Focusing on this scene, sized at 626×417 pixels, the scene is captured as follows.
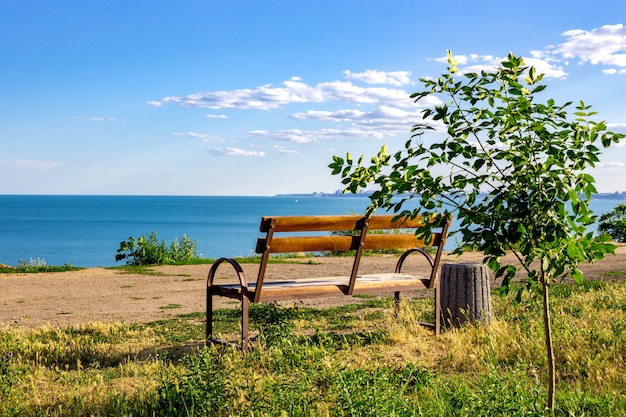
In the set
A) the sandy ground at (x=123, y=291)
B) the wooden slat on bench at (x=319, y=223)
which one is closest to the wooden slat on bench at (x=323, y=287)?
the wooden slat on bench at (x=319, y=223)

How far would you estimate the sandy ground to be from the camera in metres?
10.4

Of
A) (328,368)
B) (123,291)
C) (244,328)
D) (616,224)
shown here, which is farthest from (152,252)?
(616,224)

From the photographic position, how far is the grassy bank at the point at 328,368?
4891 mm

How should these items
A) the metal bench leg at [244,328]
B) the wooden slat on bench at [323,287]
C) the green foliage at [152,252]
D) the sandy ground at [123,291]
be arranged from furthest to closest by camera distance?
the green foliage at [152,252], the sandy ground at [123,291], the wooden slat on bench at [323,287], the metal bench leg at [244,328]

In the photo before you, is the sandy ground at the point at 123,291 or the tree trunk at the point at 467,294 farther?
the sandy ground at the point at 123,291

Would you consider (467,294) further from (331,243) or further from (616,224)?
(616,224)

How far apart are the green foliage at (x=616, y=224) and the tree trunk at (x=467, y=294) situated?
75.6 feet

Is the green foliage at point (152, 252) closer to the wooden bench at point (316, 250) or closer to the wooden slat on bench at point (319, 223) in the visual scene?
the wooden bench at point (316, 250)

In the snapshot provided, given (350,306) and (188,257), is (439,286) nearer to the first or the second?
(350,306)

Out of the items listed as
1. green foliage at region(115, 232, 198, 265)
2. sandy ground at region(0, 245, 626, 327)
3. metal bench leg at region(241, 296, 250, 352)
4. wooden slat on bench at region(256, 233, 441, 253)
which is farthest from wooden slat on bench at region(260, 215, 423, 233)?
green foliage at region(115, 232, 198, 265)

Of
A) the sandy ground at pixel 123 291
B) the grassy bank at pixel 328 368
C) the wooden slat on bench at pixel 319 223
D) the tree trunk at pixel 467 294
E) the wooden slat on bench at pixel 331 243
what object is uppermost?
the wooden slat on bench at pixel 319 223

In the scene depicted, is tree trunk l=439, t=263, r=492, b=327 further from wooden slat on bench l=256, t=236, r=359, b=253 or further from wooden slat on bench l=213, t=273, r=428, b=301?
wooden slat on bench l=256, t=236, r=359, b=253

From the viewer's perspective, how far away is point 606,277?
13867mm

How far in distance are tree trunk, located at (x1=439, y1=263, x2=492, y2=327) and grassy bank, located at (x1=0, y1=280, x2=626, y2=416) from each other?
0.96ft
